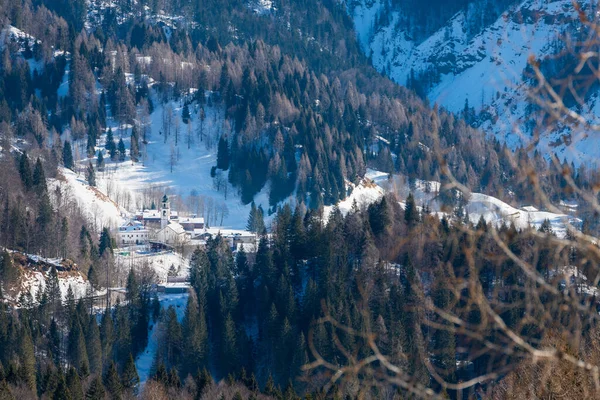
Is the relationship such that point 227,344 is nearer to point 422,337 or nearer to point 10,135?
point 422,337

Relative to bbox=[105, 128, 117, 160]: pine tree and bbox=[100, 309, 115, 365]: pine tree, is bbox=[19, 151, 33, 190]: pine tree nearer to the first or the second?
bbox=[105, 128, 117, 160]: pine tree

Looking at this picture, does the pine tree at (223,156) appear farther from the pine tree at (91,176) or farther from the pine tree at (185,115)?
the pine tree at (91,176)

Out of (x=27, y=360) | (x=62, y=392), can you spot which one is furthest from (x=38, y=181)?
(x=62, y=392)

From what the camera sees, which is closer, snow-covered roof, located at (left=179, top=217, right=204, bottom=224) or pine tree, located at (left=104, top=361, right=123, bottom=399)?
pine tree, located at (left=104, top=361, right=123, bottom=399)

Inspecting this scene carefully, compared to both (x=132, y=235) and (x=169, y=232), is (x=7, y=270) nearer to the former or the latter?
(x=132, y=235)

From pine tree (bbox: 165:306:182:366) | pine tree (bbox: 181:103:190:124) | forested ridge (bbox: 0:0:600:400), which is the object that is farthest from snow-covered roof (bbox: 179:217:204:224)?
pine tree (bbox: 165:306:182:366)

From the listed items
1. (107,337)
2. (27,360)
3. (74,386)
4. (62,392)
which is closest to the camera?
(62,392)

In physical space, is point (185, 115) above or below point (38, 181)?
above

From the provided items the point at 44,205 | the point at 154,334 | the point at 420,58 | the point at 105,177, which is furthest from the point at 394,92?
the point at 154,334

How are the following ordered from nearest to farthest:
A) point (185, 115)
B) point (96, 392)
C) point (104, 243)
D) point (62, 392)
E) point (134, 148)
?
point (62, 392) → point (96, 392) → point (104, 243) → point (134, 148) → point (185, 115)
